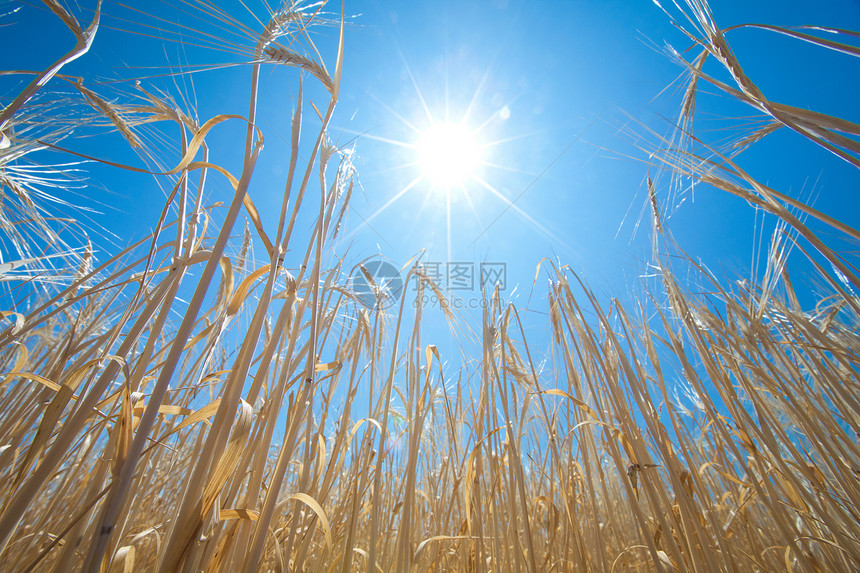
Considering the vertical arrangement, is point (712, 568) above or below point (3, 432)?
below

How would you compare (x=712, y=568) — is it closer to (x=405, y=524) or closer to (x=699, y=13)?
(x=405, y=524)

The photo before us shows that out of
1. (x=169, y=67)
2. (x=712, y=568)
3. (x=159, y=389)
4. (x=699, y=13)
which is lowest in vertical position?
(x=712, y=568)

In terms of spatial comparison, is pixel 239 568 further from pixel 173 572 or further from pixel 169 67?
pixel 169 67

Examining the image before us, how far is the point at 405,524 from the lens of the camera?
2.78 feet

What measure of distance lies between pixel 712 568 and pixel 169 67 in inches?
65.9

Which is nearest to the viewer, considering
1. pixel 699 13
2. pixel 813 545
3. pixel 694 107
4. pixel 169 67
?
pixel 169 67

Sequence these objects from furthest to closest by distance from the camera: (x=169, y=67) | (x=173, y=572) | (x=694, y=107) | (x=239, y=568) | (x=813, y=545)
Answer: (x=813, y=545) < (x=694, y=107) < (x=169, y=67) < (x=239, y=568) < (x=173, y=572)

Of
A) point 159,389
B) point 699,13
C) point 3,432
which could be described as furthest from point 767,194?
point 3,432

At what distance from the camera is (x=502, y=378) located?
1.22 meters

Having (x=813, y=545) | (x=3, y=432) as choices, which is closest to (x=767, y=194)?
(x=813, y=545)

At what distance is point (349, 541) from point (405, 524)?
0.48 feet

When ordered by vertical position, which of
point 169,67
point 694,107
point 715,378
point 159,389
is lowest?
point 159,389

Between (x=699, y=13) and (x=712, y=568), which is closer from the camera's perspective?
(x=712, y=568)

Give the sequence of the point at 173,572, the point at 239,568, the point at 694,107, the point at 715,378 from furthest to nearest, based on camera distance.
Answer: the point at 694,107 < the point at 715,378 < the point at 239,568 < the point at 173,572
